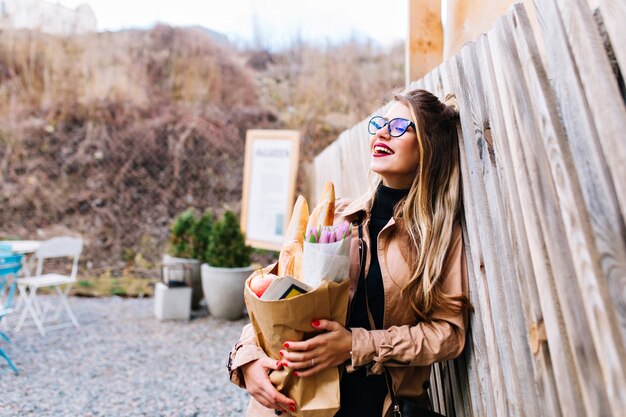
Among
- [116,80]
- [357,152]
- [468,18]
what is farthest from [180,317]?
[116,80]

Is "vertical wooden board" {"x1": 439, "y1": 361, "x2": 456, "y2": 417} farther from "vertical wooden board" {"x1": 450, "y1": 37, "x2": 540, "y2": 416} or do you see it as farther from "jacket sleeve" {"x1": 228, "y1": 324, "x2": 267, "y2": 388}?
"jacket sleeve" {"x1": 228, "y1": 324, "x2": 267, "y2": 388}

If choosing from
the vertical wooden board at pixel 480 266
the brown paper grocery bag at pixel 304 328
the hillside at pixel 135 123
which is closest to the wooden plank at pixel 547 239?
the vertical wooden board at pixel 480 266

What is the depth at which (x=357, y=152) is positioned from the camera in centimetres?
394

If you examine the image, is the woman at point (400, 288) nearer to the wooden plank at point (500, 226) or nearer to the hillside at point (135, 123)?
the wooden plank at point (500, 226)

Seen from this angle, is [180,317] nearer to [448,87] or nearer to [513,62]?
[448,87]

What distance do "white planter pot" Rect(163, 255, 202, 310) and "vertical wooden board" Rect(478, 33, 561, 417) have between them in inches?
223

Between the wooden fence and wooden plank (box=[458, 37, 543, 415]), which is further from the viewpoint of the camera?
wooden plank (box=[458, 37, 543, 415])

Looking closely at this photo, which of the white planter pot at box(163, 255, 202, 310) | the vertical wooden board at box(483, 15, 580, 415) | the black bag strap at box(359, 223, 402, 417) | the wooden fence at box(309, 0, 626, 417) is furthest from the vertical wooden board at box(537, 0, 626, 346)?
the white planter pot at box(163, 255, 202, 310)

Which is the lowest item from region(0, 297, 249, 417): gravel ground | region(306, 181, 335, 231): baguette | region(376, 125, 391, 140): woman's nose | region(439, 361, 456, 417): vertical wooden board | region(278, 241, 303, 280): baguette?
region(0, 297, 249, 417): gravel ground

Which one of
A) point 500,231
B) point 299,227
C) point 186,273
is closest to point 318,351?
point 299,227

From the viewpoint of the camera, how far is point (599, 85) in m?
0.92

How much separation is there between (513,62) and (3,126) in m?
11.4

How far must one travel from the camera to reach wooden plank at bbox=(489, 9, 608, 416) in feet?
3.06

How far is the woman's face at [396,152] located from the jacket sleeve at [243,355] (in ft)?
2.71
